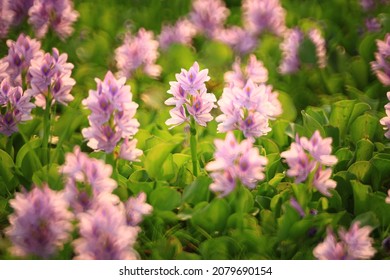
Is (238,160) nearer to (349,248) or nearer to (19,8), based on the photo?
(349,248)

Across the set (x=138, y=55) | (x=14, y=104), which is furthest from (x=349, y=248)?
(x=138, y=55)

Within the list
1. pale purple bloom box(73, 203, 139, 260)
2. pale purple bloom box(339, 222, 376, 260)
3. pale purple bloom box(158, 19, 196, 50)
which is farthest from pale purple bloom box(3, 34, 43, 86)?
pale purple bloom box(339, 222, 376, 260)

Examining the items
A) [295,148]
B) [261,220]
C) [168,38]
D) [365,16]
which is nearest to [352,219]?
→ [261,220]

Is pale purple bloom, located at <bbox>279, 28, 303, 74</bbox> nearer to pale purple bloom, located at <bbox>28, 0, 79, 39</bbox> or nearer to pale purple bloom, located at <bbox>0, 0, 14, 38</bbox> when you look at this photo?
pale purple bloom, located at <bbox>28, 0, 79, 39</bbox>

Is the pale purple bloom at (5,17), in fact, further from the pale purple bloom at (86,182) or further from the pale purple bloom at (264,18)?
the pale purple bloom at (86,182)

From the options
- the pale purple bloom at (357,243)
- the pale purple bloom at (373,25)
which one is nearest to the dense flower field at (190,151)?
the pale purple bloom at (357,243)
